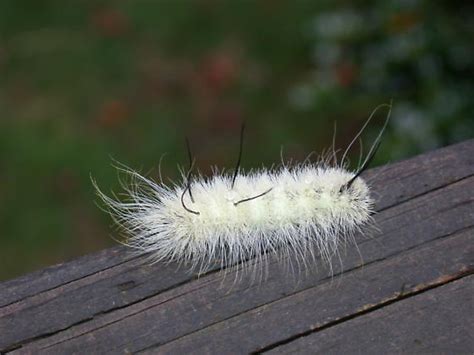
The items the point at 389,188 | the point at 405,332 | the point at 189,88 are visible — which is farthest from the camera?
the point at 189,88

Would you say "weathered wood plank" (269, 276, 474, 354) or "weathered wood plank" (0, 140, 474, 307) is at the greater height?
"weathered wood plank" (0, 140, 474, 307)

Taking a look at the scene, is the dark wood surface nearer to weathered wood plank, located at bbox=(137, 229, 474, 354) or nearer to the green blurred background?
weathered wood plank, located at bbox=(137, 229, 474, 354)

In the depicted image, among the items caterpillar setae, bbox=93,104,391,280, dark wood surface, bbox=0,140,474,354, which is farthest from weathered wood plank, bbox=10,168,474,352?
caterpillar setae, bbox=93,104,391,280

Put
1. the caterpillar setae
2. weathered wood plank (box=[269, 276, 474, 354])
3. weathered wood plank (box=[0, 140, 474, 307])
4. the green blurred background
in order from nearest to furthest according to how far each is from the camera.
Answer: weathered wood plank (box=[269, 276, 474, 354])
weathered wood plank (box=[0, 140, 474, 307])
the caterpillar setae
the green blurred background

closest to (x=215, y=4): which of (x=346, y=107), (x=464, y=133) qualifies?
(x=346, y=107)

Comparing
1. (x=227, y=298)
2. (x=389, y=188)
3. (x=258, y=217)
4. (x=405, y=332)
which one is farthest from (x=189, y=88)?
(x=405, y=332)

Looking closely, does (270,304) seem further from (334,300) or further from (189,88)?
(189,88)

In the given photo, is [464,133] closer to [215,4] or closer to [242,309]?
[242,309]
